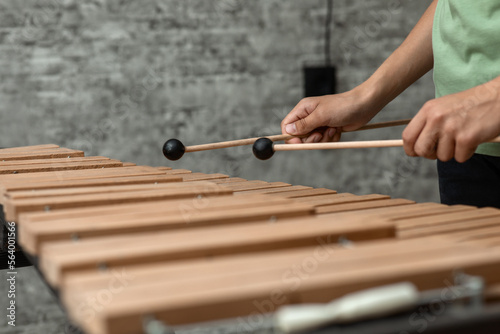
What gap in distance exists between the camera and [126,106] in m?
3.77

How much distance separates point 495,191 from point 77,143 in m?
2.51

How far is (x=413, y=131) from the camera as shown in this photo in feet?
4.48

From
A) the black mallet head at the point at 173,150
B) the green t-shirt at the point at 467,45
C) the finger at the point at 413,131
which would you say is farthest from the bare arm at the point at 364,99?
the finger at the point at 413,131

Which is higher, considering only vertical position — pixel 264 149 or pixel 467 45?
pixel 467 45

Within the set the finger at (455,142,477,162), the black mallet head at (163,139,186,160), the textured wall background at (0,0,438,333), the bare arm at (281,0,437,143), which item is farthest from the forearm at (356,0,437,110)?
the textured wall background at (0,0,438,333)

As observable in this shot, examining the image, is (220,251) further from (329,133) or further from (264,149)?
(329,133)

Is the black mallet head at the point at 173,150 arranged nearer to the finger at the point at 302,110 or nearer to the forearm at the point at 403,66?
the finger at the point at 302,110

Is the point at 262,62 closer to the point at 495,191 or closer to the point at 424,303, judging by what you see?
the point at 495,191

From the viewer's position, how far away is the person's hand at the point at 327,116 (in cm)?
192

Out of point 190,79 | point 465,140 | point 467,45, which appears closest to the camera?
point 465,140

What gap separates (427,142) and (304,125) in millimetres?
620

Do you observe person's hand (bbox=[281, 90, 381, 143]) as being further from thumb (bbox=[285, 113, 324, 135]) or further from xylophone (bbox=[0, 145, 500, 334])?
xylophone (bbox=[0, 145, 500, 334])

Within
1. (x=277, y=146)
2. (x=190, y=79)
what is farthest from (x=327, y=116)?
(x=190, y=79)

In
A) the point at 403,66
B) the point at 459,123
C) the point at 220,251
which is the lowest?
the point at 220,251
